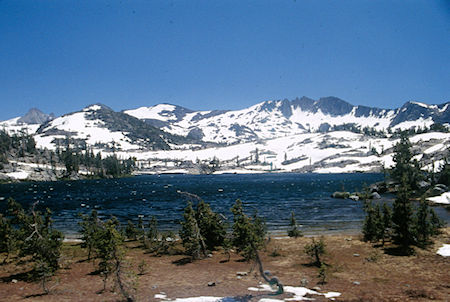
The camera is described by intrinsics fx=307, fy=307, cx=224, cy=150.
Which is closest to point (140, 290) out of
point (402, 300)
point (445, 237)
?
point (402, 300)

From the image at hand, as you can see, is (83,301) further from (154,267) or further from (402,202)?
(402,202)

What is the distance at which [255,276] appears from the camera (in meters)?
22.7

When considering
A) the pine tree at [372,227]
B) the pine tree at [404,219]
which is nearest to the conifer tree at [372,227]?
the pine tree at [372,227]

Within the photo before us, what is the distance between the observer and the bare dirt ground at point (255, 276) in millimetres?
18703

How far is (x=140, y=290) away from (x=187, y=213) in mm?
11484

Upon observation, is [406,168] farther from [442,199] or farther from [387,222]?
[387,222]

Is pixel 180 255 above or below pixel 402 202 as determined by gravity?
below

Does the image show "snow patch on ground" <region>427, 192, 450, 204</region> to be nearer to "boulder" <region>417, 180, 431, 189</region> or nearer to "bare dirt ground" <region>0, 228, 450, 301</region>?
"boulder" <region>417, 180, 431, 189</region>

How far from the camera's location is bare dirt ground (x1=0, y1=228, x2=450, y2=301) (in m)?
18.7

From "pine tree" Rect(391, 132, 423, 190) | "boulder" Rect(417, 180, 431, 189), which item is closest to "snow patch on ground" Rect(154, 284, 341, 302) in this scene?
"pine tree" Rect(391, 132, 423, 190)

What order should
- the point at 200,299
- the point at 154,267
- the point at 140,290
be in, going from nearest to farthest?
1. the point at 200,299
2. the point at 140,290
3. the point at 154,267

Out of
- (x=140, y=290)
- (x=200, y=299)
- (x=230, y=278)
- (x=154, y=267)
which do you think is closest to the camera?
(x=200, y=299)

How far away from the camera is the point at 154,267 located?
1041 inches

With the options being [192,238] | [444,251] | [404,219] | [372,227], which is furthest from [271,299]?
[372,227]
